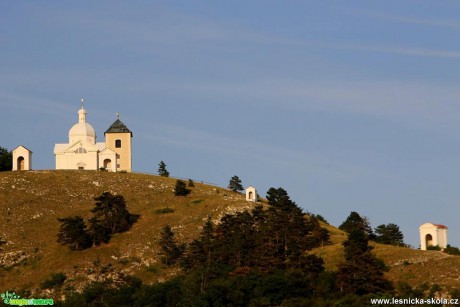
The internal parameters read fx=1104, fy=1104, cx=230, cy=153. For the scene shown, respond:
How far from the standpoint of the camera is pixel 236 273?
351ft

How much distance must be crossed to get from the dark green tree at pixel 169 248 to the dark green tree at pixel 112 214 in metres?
6.86

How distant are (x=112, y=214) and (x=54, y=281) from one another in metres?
16.1

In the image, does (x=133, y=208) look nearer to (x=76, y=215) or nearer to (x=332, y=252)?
(x=76, y=215)

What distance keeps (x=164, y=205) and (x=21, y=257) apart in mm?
21276

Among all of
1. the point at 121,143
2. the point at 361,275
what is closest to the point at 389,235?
the point at 361,275

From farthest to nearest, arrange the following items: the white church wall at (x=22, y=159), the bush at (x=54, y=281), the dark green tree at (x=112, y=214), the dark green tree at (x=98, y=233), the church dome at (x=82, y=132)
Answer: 1. the church dome at (x=82, y=132)
2. the white church wall at (x=22, y=159)
3. the dark green tree at (x=112, y=214)
4. the dark green tree at (x=98, y=233)
5. the bush at (x=54, y=281)

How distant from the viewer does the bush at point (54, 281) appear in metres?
113

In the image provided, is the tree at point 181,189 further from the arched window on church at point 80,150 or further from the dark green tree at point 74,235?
the arched window on church at point 80,150

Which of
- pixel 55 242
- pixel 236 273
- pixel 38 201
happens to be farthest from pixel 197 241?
pixel 38 201

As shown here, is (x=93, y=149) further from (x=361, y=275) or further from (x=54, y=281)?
(x=361, y=275)

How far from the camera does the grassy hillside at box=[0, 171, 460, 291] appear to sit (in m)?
110

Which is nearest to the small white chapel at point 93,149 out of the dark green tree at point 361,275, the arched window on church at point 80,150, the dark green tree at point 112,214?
the arched window on church at point 80,150

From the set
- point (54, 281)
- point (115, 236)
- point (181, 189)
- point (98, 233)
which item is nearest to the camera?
point (54, 281)

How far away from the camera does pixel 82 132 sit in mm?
156625
